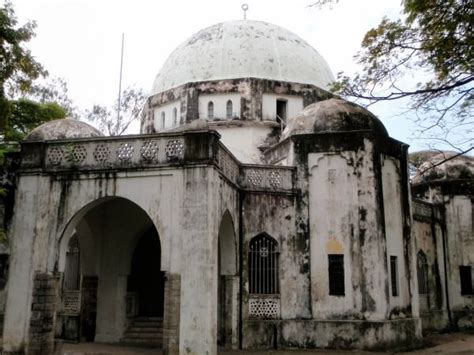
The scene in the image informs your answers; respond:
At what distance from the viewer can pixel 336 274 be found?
13.9 metres

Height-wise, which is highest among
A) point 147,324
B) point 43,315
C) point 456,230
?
point 456,230

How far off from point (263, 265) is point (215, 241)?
3.46 metres

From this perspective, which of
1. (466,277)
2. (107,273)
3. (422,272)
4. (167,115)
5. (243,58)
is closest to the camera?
(107,273)

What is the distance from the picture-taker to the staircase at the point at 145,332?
45.9ft

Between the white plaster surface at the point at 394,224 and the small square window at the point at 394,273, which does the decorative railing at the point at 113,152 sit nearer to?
the white plaster surface at the point at 394,224

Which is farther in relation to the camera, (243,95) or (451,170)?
(451,170)

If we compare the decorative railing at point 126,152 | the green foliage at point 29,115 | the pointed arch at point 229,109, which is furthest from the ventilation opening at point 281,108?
the green foliage at point 29,115

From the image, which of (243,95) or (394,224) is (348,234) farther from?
(243,95)

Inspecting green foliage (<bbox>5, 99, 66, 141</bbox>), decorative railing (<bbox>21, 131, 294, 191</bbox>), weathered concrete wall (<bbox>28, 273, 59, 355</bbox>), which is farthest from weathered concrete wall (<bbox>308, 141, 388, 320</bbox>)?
green foliage (<bbox>5, 99, 66, 141</bbox>)

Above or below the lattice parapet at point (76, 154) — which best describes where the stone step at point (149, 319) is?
below

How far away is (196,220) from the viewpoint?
1081cm

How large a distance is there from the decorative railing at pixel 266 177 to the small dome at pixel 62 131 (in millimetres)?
4903

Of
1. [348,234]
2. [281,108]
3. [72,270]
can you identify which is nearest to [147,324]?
[72,270]

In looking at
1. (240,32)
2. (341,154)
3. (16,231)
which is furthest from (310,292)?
(240,32)
